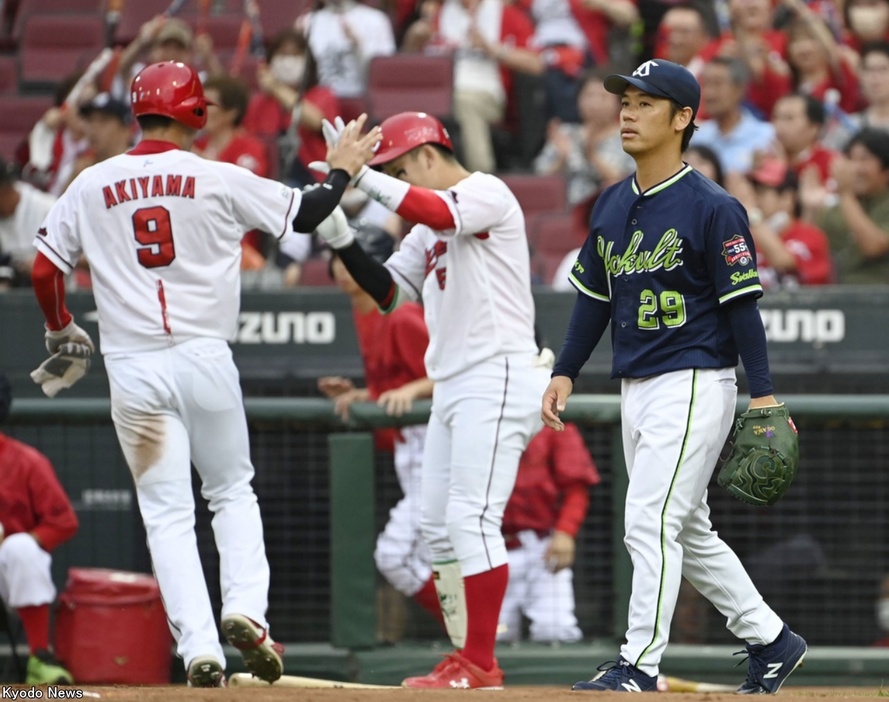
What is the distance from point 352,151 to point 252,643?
1.65m

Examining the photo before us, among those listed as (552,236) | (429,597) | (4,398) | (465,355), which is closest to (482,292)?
(465,355)

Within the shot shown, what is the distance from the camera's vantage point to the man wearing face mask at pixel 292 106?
8.66m

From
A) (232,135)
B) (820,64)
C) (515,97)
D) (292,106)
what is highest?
(820,64)

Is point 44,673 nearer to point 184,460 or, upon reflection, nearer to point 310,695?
point 184,460

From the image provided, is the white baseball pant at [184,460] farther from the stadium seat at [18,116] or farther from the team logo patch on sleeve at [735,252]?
the stadium seat at [18,116]

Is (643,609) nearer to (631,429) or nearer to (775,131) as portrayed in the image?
(631,429)

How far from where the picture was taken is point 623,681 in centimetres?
389

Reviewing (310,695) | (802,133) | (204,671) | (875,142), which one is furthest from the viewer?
(802,133)

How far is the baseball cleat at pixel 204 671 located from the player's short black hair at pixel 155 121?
175 cm

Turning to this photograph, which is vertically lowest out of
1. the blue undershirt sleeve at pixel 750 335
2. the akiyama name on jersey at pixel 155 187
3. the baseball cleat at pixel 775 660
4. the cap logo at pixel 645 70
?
the baseball cleat at pixel 775 660

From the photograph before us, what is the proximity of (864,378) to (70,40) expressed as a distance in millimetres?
6835

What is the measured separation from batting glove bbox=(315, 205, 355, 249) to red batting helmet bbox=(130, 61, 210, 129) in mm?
592

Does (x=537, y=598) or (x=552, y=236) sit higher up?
(x=552, y=236)

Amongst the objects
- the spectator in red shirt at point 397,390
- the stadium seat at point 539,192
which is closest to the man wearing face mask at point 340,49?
the stadium seat at point 539,192
